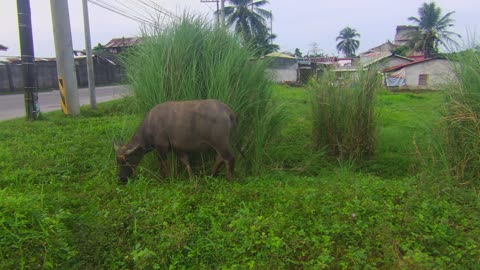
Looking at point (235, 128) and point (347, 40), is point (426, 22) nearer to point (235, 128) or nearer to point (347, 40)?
point (347, 40)

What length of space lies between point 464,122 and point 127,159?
421 cm

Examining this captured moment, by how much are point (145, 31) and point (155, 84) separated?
107 centimetres

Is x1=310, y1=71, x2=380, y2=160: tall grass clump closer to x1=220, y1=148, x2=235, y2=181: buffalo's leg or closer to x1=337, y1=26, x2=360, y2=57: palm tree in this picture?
x1=220, y1=148, x2=235, y2=181: buffalo's leg

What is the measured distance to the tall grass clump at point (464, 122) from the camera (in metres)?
4.48

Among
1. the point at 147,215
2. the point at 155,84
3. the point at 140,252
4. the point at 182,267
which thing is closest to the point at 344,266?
the point at 182,267

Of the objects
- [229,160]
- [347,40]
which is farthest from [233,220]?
[347,40]

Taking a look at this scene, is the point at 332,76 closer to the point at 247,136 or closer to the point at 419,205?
the point at 247,136

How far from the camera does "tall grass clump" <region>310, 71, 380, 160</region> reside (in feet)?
21.0

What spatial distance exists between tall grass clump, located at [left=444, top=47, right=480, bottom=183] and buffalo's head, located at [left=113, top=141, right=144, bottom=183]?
3.93 meters

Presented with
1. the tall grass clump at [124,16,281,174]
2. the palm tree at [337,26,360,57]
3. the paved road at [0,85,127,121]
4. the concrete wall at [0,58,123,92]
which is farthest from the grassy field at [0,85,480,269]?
the palm tree at [337,26,360,57]

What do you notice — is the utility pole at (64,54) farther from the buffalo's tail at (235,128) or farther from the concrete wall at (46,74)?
the concrete wall at (46,74)

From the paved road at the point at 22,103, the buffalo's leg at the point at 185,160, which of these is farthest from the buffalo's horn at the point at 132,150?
the paved road at the point at 22,103

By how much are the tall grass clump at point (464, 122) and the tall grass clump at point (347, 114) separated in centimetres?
163

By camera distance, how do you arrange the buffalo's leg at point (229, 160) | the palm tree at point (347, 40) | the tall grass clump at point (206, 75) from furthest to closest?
the palm tree at point (347, 40)
the tall grass clump at point (206, 75)
the buffalo's leg at point (229, 160)
